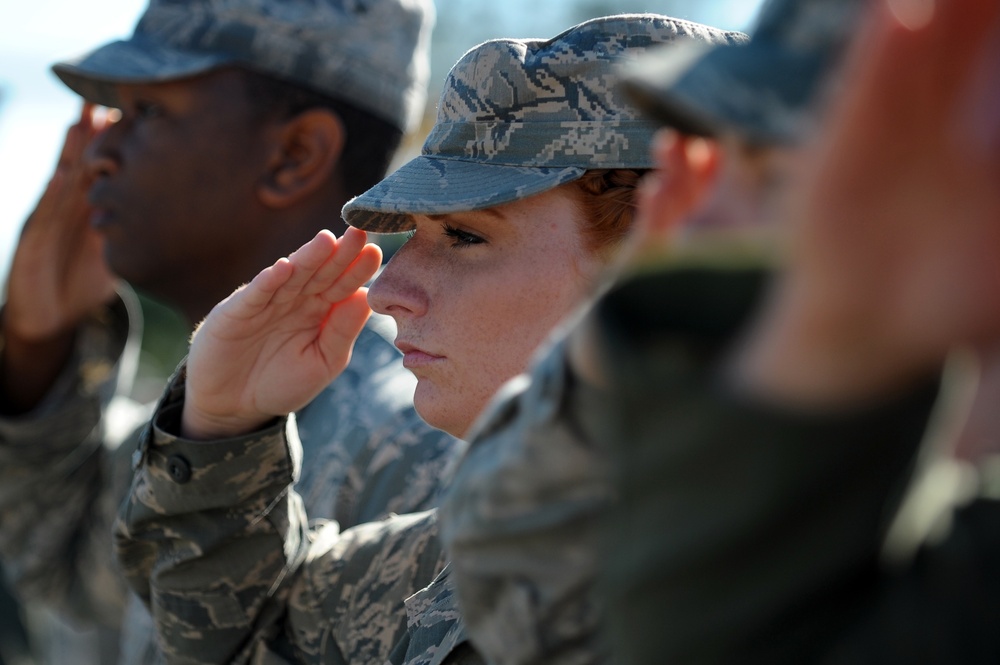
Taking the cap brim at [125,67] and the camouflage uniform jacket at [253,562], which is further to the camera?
the cap brim at [125,67]

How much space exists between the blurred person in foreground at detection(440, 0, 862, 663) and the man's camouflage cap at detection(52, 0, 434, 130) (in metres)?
2.97

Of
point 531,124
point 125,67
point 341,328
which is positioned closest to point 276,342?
point 341,328

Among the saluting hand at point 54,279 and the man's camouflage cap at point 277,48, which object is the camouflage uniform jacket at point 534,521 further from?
the saluting hand at point 54,279

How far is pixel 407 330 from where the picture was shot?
2199 millimetres

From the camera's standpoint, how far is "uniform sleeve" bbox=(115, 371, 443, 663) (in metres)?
2.36

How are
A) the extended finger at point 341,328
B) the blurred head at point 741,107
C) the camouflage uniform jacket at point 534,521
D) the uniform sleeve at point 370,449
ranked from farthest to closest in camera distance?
the uniform sleeve at point 370,449
the extended finger at point 341,328
the camouflage uniform jacket at point 534,521
the blurred head at point 741,107

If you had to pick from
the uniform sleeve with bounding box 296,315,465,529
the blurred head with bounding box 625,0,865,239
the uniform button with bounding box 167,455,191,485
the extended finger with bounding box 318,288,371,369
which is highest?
the blurred head with bounding box 625,0,865,239

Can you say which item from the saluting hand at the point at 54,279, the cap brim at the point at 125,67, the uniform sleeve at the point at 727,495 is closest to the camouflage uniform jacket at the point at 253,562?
the uniform sleeve at the point at 727,495

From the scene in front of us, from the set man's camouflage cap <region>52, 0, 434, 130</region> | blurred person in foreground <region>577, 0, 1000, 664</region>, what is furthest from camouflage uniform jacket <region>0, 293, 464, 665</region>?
blurred person in foreground <region>577, 0, 1000, 664</region>

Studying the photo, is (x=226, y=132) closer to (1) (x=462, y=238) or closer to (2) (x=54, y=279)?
(2) (x=54, y=279)

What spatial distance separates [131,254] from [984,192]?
346 centimetres

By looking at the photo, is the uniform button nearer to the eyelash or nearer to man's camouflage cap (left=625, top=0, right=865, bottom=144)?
the eyelash

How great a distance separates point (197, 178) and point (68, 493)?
1.46 m

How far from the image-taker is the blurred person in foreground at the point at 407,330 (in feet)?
7.16
